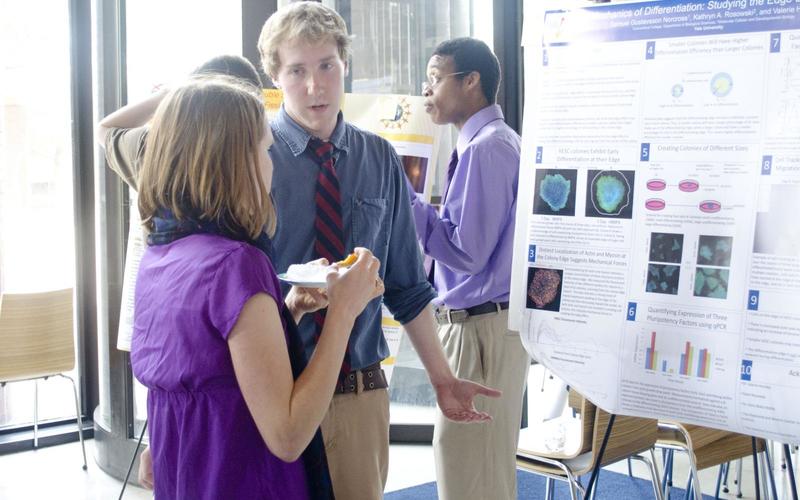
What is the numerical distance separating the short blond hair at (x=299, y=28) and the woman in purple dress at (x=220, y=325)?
1.71 ft

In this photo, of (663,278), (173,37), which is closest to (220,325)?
(663,278)

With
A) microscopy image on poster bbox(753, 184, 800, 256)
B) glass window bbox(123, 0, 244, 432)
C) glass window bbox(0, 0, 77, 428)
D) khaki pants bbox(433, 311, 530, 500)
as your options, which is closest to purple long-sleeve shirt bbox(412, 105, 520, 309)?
khaki pants bbox(433, 311, 530, 500)

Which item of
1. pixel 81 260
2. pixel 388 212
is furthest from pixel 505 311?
pixel 81 260

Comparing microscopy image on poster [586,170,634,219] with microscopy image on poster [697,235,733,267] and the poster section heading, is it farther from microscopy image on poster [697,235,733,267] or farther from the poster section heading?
the poster section heading

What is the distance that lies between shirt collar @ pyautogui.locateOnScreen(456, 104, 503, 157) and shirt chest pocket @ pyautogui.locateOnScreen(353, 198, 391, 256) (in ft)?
3.05

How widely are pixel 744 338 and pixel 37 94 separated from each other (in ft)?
14.5

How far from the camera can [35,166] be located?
4887mm

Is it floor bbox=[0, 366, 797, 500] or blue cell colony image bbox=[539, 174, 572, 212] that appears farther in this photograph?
floor bbox=[0, 366, 797, 500]

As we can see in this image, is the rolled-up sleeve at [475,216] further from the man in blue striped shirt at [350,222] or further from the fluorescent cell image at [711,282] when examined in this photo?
the fluorescent cell image at [711,282]

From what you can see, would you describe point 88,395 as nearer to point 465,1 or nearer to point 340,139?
Result: point 465,1

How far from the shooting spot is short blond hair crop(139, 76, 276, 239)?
1282 mm

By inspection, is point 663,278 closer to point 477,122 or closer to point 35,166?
point 477,122

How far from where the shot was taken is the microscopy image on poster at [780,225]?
158 centimetres

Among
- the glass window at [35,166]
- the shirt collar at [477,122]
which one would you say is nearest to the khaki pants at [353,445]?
the shirt collar at [477,122]
